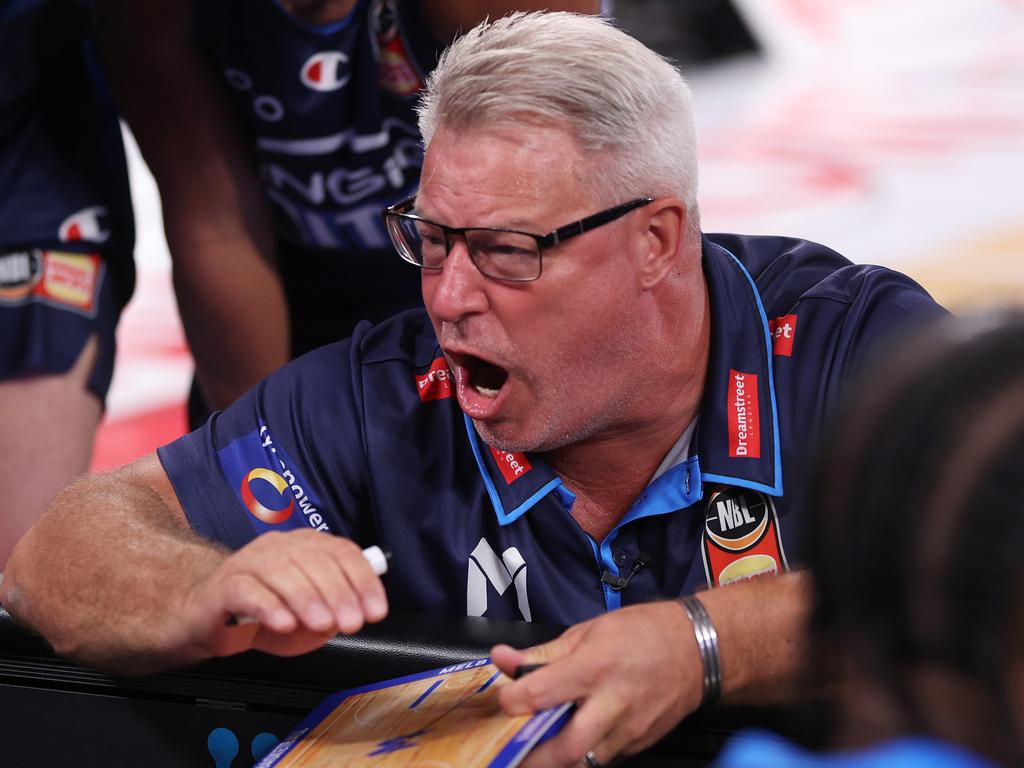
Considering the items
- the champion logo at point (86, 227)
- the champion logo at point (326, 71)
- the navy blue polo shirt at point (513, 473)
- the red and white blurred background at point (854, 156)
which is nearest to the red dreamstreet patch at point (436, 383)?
the navy blue polo shirt at point (513, 473)

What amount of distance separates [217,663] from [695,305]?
77 cm

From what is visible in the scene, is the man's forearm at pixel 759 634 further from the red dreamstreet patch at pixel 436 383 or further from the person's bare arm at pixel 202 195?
the person's bare arm at pixel 202 195

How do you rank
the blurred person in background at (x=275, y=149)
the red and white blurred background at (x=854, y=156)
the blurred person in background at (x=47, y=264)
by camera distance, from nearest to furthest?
the blurred person in background at (x=275, y=149), the blurred person in background at (x=47, y=264), the red and white blurred background at (x=854, y=156)

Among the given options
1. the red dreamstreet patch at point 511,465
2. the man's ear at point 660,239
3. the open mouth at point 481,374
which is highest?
the man's ear at point 660,239

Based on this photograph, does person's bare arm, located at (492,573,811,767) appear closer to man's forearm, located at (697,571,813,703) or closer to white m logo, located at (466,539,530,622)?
man's forearm, located at (697,571,813,703)

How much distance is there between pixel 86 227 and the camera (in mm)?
2447

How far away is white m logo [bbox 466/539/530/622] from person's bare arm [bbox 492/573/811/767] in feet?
1.19

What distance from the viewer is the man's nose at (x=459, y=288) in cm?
163

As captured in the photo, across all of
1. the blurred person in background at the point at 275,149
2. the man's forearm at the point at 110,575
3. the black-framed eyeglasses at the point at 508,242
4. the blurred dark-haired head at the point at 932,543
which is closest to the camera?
the blurred dark-haired head at the point at 932,543

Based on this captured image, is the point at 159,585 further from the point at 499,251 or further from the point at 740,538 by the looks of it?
the point at 740,538

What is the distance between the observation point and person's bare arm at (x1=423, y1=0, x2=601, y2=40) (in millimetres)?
2023

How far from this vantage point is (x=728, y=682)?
4.30ft

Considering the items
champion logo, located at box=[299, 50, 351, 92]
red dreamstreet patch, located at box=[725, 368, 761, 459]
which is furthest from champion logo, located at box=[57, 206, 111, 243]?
red dreamstreet patch, located at box=[725, 368, 761, 459]

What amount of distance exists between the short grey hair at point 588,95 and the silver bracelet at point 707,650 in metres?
0.53
